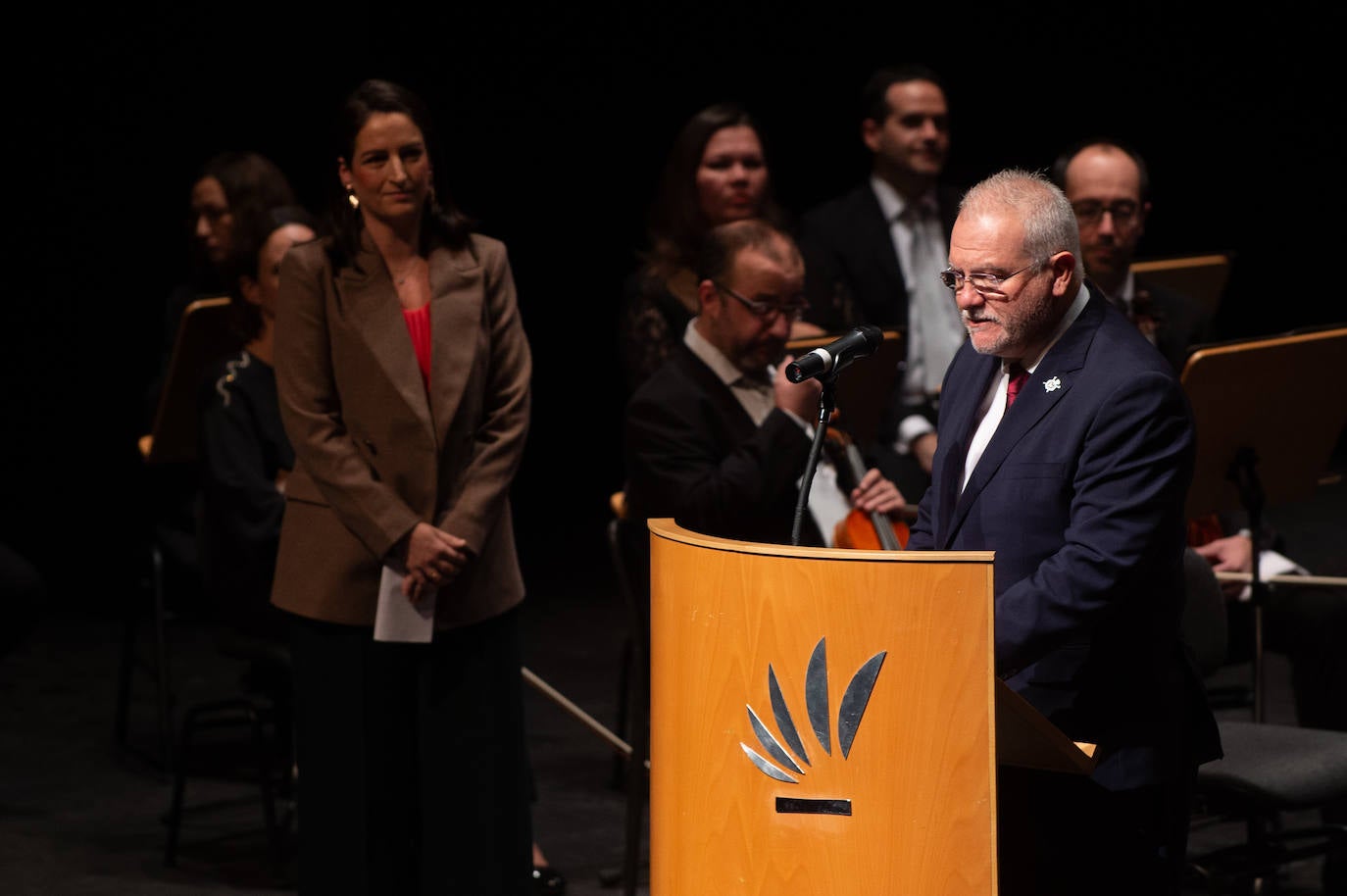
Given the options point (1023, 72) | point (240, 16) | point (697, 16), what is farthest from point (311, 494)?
point (1023, 72)

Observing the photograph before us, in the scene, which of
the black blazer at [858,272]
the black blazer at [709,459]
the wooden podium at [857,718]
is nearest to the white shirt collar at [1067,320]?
the wooden podium at [857,718]

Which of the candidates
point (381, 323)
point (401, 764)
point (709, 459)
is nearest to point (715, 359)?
Answer: point (709, 459)

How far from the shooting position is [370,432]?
3.54m

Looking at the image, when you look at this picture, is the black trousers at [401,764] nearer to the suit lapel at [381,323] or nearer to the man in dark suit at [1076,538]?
the suit lapel at [381,323]

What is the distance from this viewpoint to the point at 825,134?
8062 millimetres

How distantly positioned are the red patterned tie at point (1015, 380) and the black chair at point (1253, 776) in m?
0.96

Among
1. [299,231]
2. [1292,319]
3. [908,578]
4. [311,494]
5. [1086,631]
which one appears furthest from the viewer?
[1292,319]

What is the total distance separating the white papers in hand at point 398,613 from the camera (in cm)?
351

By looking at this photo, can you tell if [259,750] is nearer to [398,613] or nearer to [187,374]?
[187,374]

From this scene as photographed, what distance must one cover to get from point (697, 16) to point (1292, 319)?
10.8 ft

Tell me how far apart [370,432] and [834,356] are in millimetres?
1219

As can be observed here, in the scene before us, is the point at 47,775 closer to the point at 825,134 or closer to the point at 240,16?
the point at 240,16

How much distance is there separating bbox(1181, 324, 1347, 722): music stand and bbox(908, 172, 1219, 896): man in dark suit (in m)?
1.23

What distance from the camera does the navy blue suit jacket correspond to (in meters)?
2.57
